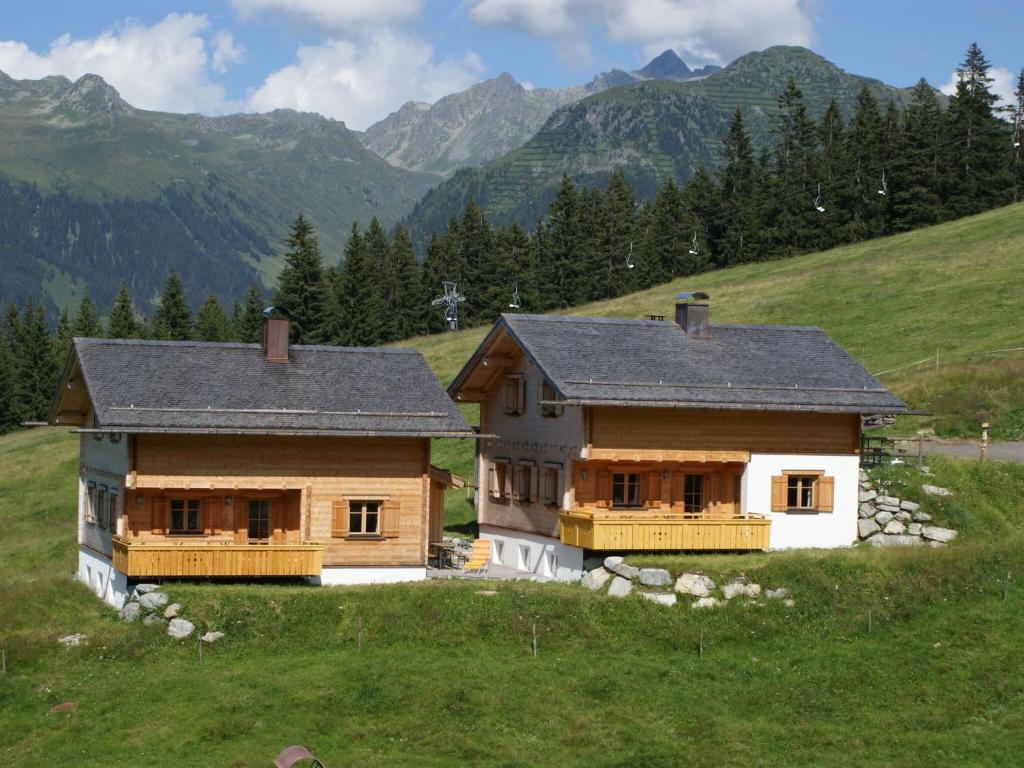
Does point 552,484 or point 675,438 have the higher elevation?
point 675,438

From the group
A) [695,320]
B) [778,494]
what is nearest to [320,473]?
[695,320]

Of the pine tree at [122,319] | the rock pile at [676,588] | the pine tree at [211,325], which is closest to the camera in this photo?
the rock pile at [676,588]

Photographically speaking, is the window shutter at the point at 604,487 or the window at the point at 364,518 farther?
the window shutter at the point at 604,487

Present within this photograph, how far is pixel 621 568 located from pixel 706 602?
110 inches

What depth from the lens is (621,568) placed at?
3866 cm

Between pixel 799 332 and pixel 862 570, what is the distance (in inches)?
428

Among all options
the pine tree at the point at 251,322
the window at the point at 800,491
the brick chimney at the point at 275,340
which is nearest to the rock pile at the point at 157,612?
the brick chimney at the point at 275,340

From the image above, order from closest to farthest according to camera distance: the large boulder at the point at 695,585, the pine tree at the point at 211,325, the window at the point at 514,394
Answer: the large boulder at the point at 695,585 < the window at the point at 514,394 < the pine tree at the point at 211,325

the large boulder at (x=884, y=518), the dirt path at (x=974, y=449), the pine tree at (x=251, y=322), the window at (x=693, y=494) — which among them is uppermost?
the pine tree at (x=251, y=322)

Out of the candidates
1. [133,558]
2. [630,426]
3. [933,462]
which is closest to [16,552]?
[133,558]

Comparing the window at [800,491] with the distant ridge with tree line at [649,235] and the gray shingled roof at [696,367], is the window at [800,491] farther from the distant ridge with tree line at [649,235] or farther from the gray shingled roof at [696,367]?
the distant ridge with tree line at [649,235]

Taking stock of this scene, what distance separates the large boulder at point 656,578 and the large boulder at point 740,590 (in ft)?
4.88

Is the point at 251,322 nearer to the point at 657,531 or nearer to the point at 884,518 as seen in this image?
the point at 884,518

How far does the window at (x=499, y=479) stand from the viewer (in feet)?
153
